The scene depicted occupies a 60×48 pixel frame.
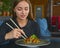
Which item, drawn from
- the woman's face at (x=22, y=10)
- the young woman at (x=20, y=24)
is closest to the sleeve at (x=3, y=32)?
the young woman at (x=20, y=24)

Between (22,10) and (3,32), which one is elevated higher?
(22,10)

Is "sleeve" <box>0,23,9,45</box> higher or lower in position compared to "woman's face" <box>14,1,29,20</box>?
lower

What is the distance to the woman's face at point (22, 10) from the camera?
1523 millimetres

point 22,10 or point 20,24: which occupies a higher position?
point 22,10

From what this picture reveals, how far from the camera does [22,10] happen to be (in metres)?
1.53

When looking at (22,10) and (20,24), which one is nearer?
(22,10)

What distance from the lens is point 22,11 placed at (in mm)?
1523

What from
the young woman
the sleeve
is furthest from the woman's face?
the sleeve

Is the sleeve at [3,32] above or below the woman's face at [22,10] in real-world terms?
below

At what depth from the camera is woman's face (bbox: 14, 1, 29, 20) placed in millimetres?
1523

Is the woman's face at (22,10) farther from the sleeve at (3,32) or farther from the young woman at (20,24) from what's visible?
the sleeve at (3,32)

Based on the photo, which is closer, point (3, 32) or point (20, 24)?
point (3, 32)

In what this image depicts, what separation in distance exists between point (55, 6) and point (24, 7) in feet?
16.7

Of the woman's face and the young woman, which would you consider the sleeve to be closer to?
the young woman
